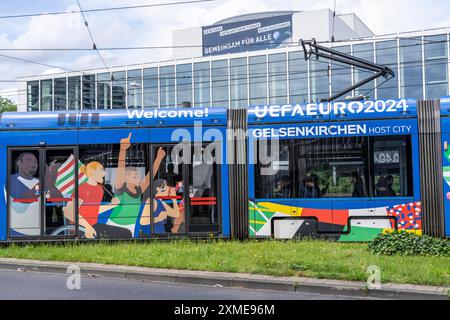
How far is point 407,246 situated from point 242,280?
332 centimetres

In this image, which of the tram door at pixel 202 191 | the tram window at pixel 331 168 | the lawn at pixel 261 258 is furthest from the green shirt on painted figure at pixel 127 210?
the tram window at pixel 331 168

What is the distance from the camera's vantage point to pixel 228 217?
12531 millimetres

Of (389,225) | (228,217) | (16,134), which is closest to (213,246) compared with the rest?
(228,217)

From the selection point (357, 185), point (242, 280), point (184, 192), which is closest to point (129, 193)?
point (184, 192)

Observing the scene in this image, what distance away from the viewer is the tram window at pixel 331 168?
12.2 meters

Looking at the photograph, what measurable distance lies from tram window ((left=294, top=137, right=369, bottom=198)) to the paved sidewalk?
3.75m

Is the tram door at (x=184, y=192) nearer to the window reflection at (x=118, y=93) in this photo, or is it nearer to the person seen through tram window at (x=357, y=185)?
the person seen through tram window at (x=357, y=185)

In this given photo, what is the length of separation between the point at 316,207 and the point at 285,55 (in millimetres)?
33723

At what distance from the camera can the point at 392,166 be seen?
12.2 m

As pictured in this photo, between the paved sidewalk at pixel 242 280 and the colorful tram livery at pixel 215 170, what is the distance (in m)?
2.11

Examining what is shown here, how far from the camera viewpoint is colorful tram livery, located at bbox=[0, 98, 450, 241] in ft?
39.9

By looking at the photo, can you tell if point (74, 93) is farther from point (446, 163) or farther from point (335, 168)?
point (446, 163)

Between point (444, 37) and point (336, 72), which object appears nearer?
point (444, 37)

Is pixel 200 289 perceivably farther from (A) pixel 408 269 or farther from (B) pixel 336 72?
(B) pixel 336 72
